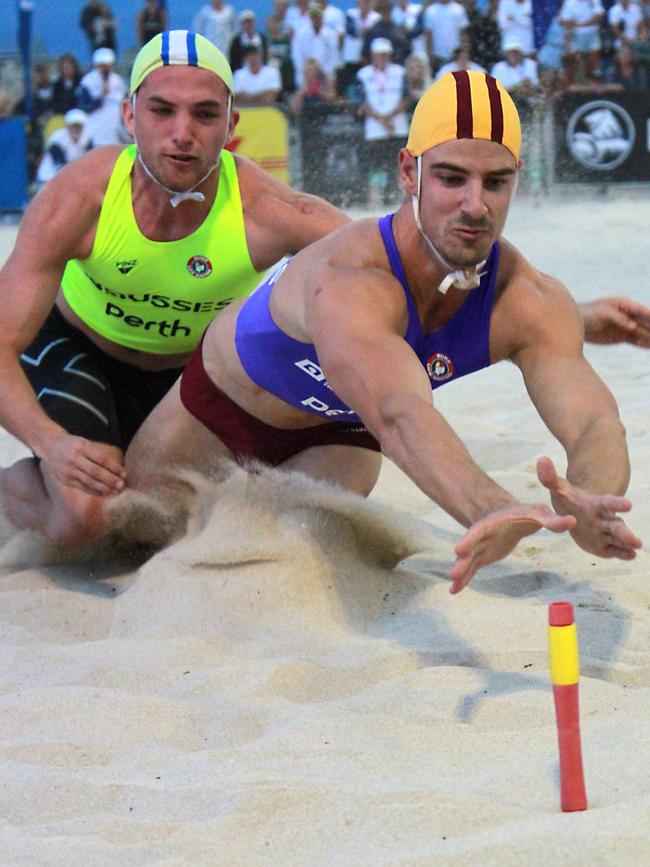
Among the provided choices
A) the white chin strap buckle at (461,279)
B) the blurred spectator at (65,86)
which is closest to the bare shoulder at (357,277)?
the white chin strap buckle at (461,279)

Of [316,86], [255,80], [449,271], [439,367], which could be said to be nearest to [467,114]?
[449,271]

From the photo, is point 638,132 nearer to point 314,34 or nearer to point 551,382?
point 314,34

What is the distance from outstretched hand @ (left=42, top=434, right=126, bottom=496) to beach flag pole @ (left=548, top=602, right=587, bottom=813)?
1.98m

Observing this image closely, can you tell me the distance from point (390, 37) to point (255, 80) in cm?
141

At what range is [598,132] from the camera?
1263 cm

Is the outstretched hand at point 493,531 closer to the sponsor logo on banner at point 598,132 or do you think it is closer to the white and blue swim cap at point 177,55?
the white and blue swim cap at point 177,55

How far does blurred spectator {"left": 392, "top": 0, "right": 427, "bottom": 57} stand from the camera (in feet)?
42.6

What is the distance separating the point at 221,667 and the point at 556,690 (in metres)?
1.21

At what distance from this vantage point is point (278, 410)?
13.0 ft

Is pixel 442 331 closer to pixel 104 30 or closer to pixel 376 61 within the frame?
pixel 376 61

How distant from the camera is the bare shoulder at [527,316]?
3.50m

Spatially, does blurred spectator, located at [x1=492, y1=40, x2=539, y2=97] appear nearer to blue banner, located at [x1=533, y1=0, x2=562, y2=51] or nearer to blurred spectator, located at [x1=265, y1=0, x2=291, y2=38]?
blue banner, located at [x1=533, y1=0, x2=562, y2=51]

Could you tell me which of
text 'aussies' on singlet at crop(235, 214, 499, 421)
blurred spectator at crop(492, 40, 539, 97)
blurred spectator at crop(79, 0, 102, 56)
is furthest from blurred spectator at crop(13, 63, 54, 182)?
text 'aussies' on singlet at crop(235, 214, 499, 421)

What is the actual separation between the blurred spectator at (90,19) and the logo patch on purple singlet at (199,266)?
1026 centimetres
